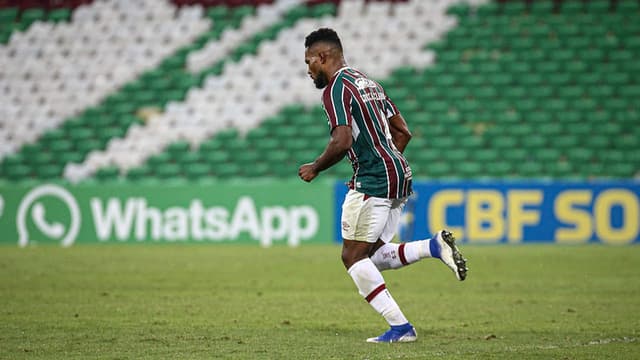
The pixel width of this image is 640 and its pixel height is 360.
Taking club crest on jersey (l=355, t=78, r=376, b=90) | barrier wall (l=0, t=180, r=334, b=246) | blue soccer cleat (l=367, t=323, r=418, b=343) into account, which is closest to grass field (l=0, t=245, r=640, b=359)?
blue soccer cleat (l=367, t=323, r=418, b=343)

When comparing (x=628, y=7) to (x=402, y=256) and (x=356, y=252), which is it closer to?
(x=402, y=256)

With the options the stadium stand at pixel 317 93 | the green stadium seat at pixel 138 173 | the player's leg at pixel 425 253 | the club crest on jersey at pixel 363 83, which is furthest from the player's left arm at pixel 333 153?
the green stadium seat at pixel 138 173

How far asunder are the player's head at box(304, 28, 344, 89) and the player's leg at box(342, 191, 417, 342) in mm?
939

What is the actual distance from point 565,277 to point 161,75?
14300 millimetres

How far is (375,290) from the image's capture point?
757 centimetres

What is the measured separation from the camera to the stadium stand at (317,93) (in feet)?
72.0

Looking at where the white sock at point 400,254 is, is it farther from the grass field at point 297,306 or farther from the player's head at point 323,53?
the player's head at point 323,53

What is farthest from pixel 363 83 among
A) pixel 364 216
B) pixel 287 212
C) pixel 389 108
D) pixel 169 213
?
pixel 169 213

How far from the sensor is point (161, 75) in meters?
25.2

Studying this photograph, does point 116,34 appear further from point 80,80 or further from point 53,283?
point 53,283

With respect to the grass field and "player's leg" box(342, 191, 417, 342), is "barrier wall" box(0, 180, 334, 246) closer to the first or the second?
the grass field

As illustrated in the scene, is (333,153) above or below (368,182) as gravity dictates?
above

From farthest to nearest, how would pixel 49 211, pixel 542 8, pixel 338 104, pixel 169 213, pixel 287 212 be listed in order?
pixel 542 8 → pixel 49 211 → pixel 169 213 → pixel 287 212 → pixel 338 104

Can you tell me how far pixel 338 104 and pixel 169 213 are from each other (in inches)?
481
